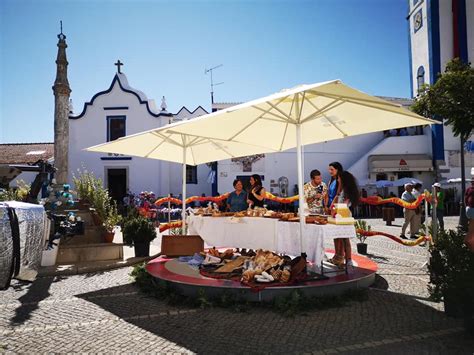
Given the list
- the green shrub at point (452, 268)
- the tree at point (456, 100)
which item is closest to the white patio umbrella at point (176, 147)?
the green shrub at point (452, 268)

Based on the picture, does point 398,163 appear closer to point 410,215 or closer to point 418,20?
point 418,20

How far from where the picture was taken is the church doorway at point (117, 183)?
26.9 metres

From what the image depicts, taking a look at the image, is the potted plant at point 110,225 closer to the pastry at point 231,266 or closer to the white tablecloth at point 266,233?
the white tablecloth at point 266,233

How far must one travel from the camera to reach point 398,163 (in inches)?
1016

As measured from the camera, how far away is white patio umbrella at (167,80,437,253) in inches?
217

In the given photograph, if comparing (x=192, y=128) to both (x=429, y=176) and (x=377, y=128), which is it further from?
(x=429, y=176)

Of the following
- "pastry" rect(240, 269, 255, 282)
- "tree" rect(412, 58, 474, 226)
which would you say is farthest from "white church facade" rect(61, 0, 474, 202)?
"pastry" rect(240, 269, 255, 282)

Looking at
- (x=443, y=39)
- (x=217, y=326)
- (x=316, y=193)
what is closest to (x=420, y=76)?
(x=443, y=39)

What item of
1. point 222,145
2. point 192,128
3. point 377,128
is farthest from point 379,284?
point 222,145

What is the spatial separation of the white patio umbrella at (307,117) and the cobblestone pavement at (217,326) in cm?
168

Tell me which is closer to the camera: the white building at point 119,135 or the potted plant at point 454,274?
the potted plant at point 454,274

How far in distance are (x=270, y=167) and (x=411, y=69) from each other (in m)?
13.8

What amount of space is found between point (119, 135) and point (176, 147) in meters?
18.3

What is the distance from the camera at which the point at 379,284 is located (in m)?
6.51
